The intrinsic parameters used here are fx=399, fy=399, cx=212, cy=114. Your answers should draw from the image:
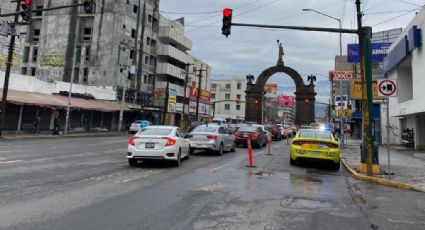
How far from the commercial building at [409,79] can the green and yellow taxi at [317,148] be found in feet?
35.1

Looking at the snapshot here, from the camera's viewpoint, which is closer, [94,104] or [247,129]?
[247,129]

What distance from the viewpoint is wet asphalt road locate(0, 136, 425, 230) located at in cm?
Result: 648

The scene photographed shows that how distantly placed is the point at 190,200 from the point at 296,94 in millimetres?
72368

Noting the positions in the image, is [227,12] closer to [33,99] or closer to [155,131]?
[155,131]

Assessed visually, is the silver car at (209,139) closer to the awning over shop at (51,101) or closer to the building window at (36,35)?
the awning over shop at (51,101)

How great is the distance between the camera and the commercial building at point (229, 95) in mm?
120688

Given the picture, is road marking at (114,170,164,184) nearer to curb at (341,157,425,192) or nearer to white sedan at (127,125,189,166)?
white sedan at (127,125,189,166)

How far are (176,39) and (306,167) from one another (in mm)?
56512

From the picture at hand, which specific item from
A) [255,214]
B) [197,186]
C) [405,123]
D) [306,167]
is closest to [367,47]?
[306,167]

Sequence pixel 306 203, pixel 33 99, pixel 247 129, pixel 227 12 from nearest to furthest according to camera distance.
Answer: pixel 306 203 → pixel 227 12 → pixel 247 129 → pixel 33 99

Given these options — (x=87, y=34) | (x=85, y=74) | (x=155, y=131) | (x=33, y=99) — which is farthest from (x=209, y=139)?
(x=87, y=34)

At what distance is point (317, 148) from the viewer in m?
15.7

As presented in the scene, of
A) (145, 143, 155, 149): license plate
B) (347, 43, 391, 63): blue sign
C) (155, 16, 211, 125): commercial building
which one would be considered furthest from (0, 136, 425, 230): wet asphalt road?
(155, 16, 211, 125): commercial building

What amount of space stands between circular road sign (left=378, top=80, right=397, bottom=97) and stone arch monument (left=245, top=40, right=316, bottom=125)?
209 ft
